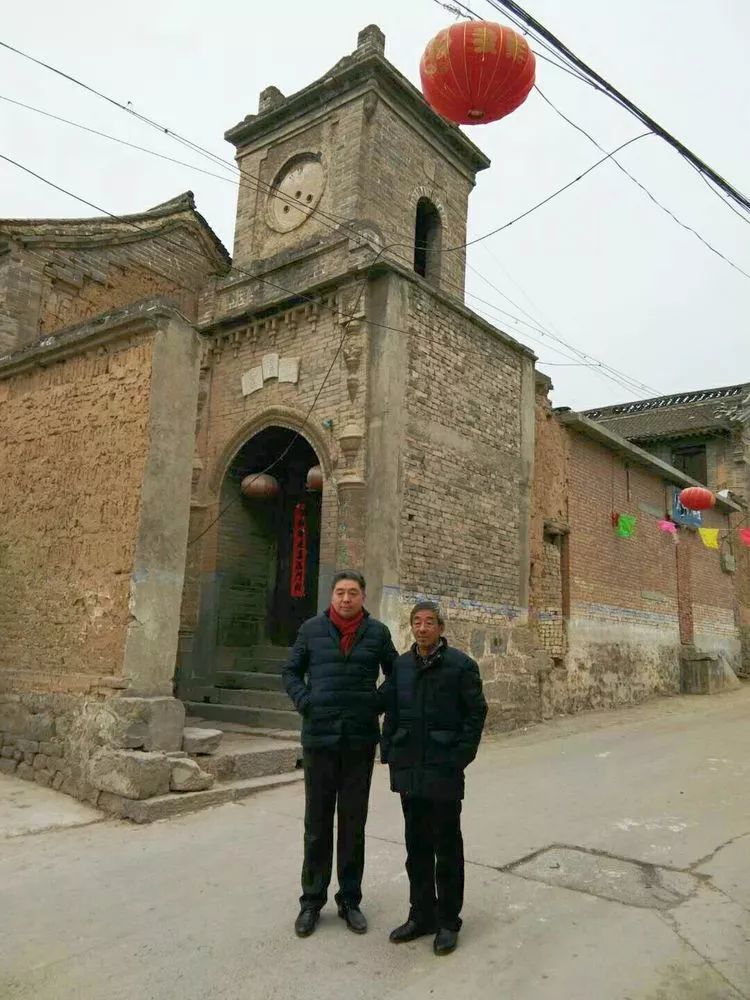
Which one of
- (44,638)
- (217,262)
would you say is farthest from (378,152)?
(44,638)

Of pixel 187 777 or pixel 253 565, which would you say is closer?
pixel 187 777

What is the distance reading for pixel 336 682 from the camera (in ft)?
12.9

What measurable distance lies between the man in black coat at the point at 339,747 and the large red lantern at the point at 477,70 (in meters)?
3.62

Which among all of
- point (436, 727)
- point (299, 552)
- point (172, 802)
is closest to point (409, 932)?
point (436, 727)

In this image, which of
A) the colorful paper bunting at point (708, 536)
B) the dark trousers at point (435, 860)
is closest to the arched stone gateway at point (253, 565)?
the dark trousers at point (435, 860)

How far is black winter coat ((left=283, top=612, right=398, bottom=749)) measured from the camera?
12.7 ft

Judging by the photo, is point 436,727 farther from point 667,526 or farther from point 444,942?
point 667,526

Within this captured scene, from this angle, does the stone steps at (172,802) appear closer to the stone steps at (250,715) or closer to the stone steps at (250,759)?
→ the stone steps at (250,759)

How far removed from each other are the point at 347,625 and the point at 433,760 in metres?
0.86

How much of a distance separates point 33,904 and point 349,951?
1.90 metres

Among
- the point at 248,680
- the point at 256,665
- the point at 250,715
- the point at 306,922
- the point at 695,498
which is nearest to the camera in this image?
the point at 306,922

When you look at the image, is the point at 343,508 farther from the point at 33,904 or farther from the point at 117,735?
the point at 33,904

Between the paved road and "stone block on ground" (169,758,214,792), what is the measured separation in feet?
1.06

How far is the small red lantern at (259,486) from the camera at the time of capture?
11461mm
